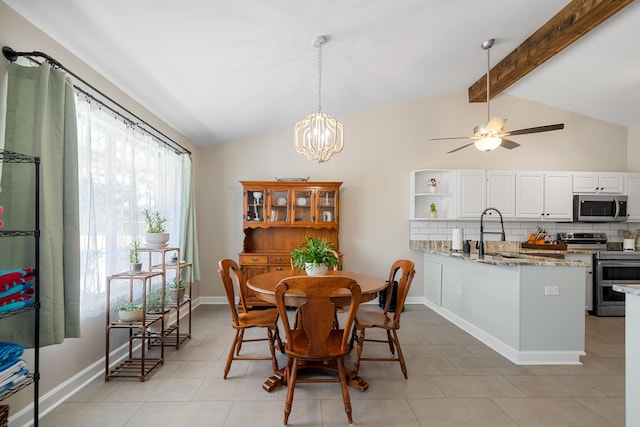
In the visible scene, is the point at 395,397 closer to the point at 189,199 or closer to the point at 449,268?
the point at 449,268

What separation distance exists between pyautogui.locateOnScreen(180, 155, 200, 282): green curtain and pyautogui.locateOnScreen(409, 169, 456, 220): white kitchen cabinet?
3.21 meters

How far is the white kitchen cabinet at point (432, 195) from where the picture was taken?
16.4ft

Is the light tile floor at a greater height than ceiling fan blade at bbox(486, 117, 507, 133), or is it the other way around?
ceiling fan blade at bbox(486, 117, 507, 133)

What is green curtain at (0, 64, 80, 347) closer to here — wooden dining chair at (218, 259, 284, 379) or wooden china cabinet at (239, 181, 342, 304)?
wooden dining chair at (218, 259, 284, 379)

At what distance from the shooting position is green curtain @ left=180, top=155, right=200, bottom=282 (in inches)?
164

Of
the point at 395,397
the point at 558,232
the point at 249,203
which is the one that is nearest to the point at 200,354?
the point at 395,397

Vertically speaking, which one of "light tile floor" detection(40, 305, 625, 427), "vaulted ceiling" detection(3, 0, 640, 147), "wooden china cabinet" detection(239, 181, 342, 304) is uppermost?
"vaulted ceiling" detection(3, 0, 640, 147)

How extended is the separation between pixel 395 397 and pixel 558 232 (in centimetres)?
441

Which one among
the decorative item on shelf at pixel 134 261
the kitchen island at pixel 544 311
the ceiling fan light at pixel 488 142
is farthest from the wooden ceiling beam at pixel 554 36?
the decorative item on shelf at pixel 134 261

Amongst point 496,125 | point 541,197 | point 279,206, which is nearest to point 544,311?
point 496,125

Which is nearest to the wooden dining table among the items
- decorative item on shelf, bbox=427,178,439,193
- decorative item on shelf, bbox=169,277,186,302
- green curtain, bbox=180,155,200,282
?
decorative item on shelf, bbox=169,277,186,302

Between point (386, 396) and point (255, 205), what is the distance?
3.17m

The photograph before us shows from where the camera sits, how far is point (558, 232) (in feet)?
17.0

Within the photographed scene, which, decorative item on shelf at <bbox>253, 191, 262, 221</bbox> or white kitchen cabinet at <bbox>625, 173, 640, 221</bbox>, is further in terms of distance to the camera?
white kitchen cabinet at <bbox>625, 173, 640, 221</bbox>
